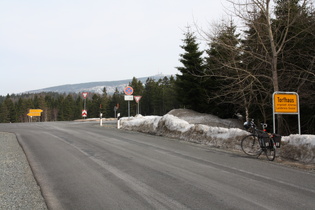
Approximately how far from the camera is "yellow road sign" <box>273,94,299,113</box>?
34.1 feet

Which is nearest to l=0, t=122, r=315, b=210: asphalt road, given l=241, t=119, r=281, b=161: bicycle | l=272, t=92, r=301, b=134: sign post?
l=241, t=119, r=281, b=161: bicycle

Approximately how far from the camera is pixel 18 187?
5211 millimetres

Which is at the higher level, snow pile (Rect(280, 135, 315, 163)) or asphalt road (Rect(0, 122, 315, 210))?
snow pile (Rect(280, 135, 315, 163))

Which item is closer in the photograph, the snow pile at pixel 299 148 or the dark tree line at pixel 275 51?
the snow pile at pixel 299 148

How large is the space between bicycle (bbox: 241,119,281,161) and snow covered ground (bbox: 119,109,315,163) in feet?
1.67

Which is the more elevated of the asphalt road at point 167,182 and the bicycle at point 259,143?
the bicycle at point 259,143

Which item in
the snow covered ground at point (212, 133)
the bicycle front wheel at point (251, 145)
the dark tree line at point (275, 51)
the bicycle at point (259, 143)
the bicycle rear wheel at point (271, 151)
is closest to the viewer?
the snow covered ground at point (212, 133)

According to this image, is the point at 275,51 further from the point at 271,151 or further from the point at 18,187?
the point at 18,187

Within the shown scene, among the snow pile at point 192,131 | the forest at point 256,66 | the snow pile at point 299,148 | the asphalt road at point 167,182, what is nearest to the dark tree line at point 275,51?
the forest at point 256,66

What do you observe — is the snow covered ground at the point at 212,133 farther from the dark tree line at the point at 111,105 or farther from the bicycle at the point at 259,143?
the dark tree line at the point at 111,105

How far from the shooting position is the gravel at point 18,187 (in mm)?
4254

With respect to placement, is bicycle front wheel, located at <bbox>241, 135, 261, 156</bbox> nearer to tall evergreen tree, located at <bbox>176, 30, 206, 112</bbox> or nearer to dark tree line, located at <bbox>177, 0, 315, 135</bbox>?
dark tree line, located at <bbox>177, 0, 315, 135</bbox>

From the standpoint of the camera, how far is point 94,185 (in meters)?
5.22

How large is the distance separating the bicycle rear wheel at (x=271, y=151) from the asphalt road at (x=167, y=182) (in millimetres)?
664
